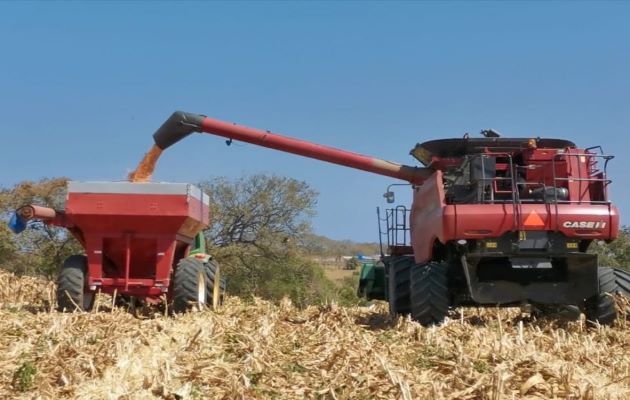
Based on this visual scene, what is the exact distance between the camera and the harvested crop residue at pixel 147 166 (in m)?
13.4

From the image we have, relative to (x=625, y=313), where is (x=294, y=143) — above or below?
above

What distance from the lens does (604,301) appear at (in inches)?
346

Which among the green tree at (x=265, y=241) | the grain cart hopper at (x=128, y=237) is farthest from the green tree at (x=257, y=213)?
the grain cart hopper at (x=128, y=237)

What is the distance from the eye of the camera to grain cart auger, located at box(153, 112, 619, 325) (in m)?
8.34

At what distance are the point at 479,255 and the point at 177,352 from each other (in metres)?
3.74

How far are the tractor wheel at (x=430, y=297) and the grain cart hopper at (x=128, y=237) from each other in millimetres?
3054

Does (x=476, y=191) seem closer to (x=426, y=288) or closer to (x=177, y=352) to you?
(x=426, y=288)

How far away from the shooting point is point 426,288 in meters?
8.61

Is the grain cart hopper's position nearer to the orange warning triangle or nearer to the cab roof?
the cab roof

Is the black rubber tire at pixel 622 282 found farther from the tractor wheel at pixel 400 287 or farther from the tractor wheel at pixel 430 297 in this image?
the tractor wheel at pixel 400 287

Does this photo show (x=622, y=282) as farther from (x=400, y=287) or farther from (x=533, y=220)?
(x=400, y=287)

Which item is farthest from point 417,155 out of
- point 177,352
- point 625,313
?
point 177,352

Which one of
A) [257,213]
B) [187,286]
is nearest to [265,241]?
[257,213]

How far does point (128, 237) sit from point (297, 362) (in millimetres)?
5171
